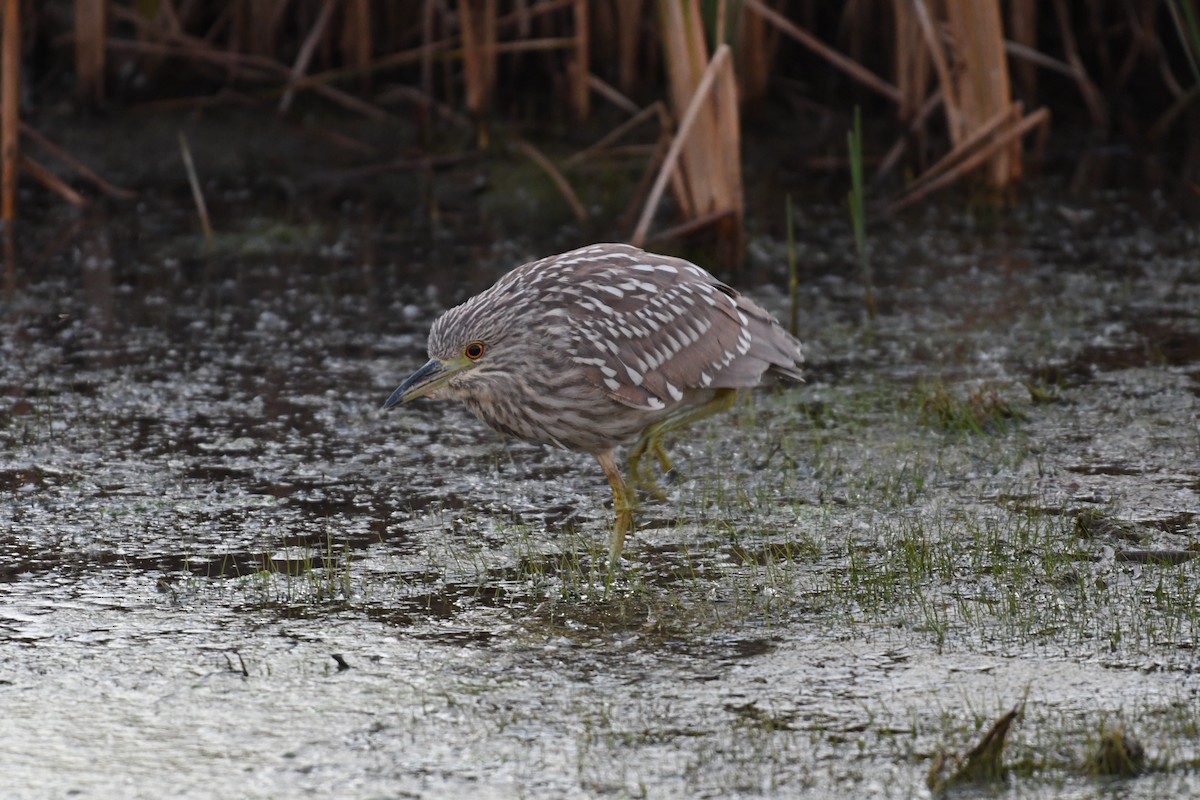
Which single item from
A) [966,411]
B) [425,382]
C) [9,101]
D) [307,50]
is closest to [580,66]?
[307,50]

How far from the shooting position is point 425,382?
211 inches

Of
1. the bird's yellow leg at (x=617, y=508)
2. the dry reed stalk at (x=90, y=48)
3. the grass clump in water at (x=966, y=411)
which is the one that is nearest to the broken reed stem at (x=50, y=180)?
the dry reed stalk at (x=90, y=48)

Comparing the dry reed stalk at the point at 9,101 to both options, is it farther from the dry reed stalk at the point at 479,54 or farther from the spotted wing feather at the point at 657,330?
the spotted wing feather at the point at 657,330

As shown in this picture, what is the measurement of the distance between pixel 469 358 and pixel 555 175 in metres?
4.90

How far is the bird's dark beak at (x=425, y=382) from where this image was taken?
17.5ft

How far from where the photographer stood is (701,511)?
5.84 m

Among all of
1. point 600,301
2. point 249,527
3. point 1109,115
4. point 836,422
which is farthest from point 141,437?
point 1109,115

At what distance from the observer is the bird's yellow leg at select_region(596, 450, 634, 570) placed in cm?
527

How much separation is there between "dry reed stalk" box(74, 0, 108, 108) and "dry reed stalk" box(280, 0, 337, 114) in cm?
126

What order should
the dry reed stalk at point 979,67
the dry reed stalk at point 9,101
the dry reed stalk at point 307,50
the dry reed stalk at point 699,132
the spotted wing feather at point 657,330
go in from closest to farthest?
the spotted wing feather at point 657,330 < the dry reed stalk at point 699,132 < the dry reed stalk at point 9,101 < the dry reed stalk at point 979,67 < the dry reed stalk at point 307,50

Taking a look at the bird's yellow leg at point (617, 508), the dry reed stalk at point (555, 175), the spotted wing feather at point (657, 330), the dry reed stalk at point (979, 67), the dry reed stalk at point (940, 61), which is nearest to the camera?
the bird's yellow leg at point (617, 508)

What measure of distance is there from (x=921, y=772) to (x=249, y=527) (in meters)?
2.77

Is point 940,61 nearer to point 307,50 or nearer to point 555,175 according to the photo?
point 555,175

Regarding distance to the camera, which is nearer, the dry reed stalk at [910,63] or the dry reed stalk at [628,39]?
the dry reed stalk at [910,63]
